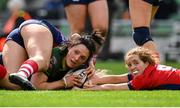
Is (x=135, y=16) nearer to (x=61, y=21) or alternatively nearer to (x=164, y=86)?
(x=164, y=86)

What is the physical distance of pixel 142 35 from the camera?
9.21 meters

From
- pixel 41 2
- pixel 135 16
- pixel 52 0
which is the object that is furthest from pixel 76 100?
pixel 41 2

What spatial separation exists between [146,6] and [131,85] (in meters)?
A: 1.21

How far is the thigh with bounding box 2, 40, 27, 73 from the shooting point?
894 cm

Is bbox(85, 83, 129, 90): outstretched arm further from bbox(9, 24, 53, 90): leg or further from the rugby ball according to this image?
bbox(9, 24, 53, 90): leg

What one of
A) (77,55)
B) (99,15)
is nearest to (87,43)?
(77,55)

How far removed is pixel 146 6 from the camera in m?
9.29

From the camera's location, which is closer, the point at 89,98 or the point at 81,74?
the point at 89,98

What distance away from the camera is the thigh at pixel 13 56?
Result: 894 centimetres

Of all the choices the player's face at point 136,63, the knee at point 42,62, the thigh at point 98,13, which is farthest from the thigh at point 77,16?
the player's face at point 136,63

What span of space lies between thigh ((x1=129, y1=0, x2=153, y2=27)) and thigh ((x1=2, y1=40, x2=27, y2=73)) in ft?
4.28

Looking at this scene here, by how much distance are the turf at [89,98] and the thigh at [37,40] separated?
1.77 feet

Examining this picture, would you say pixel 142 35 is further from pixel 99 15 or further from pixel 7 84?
pixel 7 84

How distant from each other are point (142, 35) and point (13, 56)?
144cm
